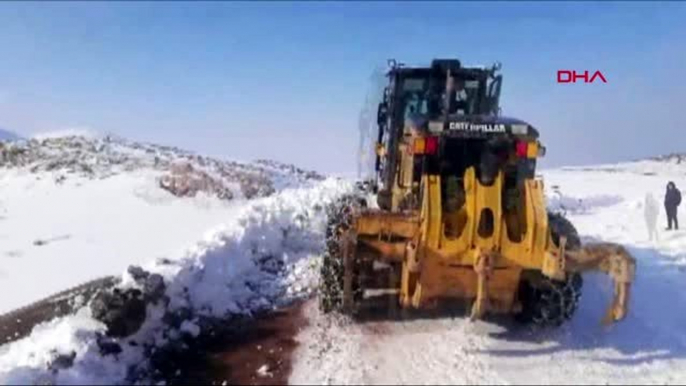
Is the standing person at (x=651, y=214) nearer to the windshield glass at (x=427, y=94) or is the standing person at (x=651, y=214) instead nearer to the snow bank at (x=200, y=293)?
the snow bank at (x=200, y=293)

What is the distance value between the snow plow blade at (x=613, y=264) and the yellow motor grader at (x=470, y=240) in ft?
0.03

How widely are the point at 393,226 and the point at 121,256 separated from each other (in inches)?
250

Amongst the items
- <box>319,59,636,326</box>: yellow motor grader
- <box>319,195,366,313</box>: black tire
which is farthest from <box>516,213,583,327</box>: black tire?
<box>319,195,366,313</box>: black tire

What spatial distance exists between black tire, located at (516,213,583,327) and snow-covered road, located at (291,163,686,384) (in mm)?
199

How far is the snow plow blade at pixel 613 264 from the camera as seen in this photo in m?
7.42

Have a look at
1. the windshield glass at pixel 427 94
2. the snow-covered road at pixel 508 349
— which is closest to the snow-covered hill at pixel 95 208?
the windshield glass at pixel 427 94

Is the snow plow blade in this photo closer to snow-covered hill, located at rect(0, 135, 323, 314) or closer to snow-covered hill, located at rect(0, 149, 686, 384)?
snow-covered hill, located at rect(0, 149, 686, 384)

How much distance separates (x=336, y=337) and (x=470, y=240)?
Answer: 1.90 m

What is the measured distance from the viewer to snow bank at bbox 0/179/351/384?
6672mm

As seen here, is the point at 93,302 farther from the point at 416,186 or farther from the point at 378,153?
the point at 378,153

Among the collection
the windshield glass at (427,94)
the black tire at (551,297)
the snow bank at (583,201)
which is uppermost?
the windshield glass at (427,94)

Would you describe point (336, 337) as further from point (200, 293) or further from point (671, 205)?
point (671, 205)

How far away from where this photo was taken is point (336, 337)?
8.20 m

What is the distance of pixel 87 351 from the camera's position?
6.81 meters
